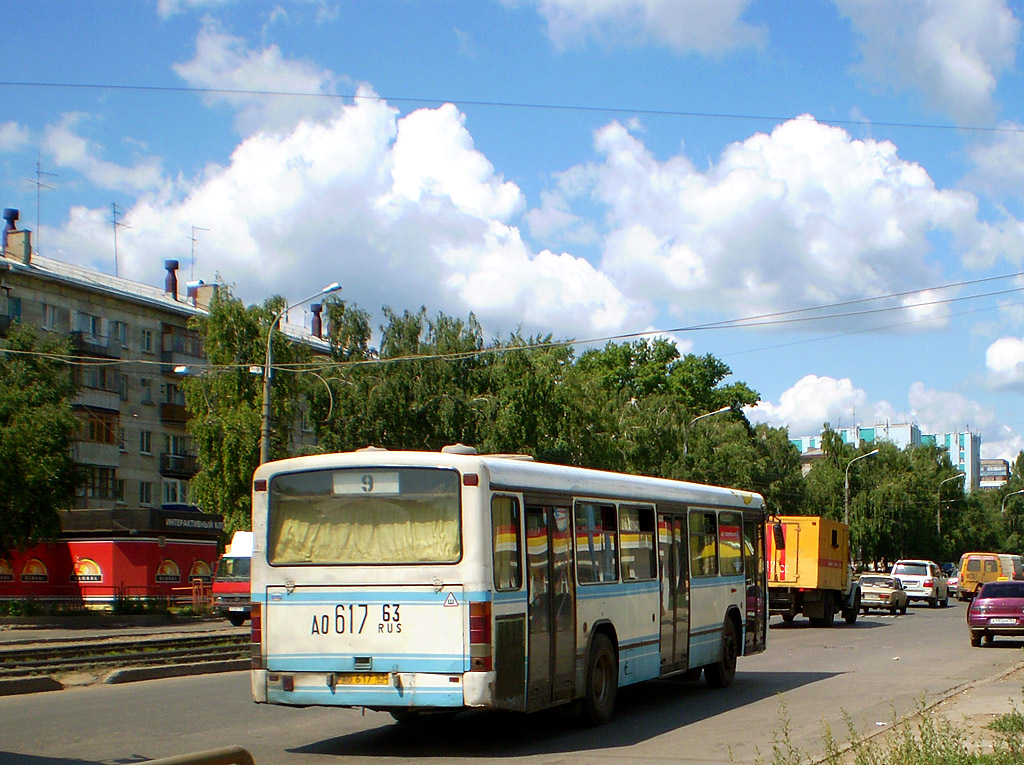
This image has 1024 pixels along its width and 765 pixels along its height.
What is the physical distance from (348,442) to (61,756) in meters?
35.5

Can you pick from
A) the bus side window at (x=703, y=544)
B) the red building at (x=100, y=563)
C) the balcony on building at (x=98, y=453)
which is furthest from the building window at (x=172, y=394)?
the bus side window at (x=703, y=544)

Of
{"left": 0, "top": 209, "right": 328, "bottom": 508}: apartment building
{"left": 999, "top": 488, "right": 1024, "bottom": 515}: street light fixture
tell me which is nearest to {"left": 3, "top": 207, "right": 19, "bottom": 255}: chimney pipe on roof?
{"left": 0, "top": 209, "right": 328, "bottom": 508}: apartment building

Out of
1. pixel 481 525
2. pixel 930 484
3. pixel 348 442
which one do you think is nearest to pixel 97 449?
pixel 348 442

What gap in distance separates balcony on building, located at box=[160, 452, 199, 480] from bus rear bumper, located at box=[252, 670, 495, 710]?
180 ft

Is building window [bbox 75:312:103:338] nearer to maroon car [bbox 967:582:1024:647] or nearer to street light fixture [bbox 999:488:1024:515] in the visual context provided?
maroon car [bbox 967:582:1024:647]

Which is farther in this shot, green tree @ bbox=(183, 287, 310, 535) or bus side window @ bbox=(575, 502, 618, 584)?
green tree @ bbox=(183, 287, 310, 535)

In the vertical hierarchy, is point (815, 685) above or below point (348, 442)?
below

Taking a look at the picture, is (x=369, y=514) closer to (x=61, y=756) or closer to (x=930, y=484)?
(x=61, y=756)


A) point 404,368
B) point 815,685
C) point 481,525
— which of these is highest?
point 404,368

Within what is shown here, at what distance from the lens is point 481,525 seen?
1077 cm

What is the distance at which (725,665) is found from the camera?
55.1 ft

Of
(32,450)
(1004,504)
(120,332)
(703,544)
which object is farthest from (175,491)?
(1004,504)

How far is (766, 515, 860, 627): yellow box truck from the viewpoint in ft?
109

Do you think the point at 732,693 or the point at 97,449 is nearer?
the point at 732,693
